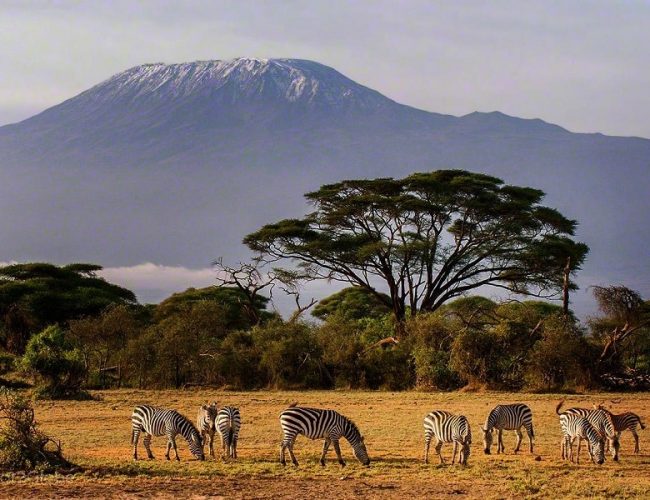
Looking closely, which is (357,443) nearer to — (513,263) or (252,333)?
(252,333)

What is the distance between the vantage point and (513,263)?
4447 centimetres

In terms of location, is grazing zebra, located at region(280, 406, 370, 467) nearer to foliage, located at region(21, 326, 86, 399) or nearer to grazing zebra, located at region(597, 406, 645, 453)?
grazing zebra, located at region(597, 406, 645, 453)

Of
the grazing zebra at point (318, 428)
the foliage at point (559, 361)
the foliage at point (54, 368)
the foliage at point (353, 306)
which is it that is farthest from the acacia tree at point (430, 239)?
the grazing zebra at point (318, 428)

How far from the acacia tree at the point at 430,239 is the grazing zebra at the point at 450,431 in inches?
956

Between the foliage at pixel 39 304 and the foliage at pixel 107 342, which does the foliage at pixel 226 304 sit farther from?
the foliage at pixel 107 342

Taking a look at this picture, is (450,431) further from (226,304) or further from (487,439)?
(226,304)

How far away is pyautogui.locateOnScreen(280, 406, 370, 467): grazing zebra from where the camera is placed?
683 inches

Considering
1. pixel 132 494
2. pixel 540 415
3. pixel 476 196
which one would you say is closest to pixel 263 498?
pixel 132 494

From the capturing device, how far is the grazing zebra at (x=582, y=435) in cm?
1791

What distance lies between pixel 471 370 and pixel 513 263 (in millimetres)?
10945

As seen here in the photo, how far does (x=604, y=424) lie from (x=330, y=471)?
5.17 m

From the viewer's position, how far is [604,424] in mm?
18734

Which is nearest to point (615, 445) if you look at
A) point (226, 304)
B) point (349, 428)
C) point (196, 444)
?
point (349, 428)

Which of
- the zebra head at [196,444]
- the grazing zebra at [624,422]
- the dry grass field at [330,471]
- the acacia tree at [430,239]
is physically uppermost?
the acacia tree at [430,239]
